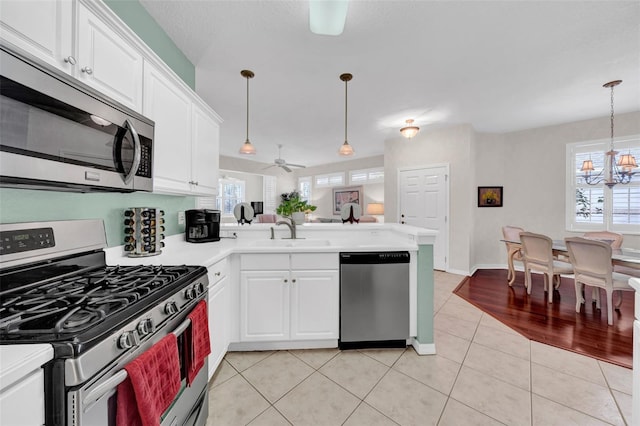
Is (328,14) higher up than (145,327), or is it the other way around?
(328,14)

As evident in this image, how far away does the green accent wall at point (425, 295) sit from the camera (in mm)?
2016

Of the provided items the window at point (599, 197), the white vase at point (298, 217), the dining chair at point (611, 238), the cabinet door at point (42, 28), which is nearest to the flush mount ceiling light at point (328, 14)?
the cabinet door at point (42, 28)

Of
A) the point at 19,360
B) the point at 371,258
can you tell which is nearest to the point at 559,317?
the point at 371,258

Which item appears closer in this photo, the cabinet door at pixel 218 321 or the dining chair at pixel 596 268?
the cabinet door at pixel 218 321

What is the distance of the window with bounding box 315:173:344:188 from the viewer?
7835 mm

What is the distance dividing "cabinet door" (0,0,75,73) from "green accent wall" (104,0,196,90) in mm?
792

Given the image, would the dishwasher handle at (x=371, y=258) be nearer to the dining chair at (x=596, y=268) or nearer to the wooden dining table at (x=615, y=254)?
the dining chair at (x=596, y=268)

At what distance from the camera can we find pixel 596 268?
2.60m

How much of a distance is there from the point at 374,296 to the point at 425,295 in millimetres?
443

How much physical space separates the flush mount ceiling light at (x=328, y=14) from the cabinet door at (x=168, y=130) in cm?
109

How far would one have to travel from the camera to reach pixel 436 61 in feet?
8.22

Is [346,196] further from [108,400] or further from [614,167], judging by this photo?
[108,400]

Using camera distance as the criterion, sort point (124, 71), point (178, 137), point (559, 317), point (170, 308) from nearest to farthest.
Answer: point (170, 308) → point (124, 71) → point (178, 137) → point (559, 317)

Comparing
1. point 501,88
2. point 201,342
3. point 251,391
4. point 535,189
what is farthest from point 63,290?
point 535,189
